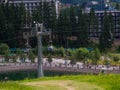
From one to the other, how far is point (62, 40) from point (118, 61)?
1283 centimetres

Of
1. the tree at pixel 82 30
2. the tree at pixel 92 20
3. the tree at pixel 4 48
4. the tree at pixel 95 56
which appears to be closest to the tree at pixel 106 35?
the tree at pixel 82 30

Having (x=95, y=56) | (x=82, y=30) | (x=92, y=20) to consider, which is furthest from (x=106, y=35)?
(x=95, y=56)

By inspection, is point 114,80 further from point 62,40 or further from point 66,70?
point 62,40

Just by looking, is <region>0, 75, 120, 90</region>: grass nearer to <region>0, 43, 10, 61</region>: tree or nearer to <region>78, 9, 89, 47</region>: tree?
<region>0, 43, 10, 61</region>: tree

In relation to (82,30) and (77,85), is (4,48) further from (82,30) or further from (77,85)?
(77,85)

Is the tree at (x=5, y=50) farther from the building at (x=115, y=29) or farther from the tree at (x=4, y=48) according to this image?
the building at (x=115, y=29)

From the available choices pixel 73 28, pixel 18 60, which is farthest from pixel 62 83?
pixel 73 28

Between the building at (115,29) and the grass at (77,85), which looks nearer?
the grass at (77,85)

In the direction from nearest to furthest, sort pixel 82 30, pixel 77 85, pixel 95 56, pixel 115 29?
pixel 77 85
pixel 95 56
pixel 82 30
pixel 115 29

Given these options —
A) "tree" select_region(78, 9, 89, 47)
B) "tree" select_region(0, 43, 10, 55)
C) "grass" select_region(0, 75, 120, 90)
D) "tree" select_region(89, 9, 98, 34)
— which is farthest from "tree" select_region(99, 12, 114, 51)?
"grass" select_region(0, 75, 120, 90)

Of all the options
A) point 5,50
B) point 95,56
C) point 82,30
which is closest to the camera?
point 95,56

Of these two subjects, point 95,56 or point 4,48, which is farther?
point 4,48

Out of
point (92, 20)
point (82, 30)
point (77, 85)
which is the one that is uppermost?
point (77, 85)

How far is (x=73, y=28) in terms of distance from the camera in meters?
52.3
